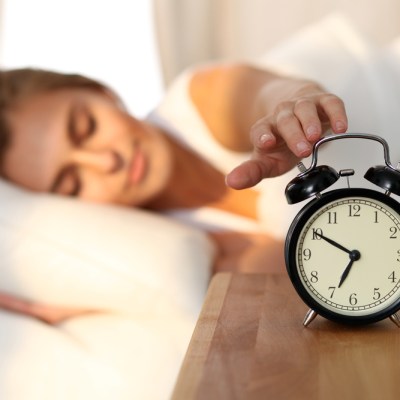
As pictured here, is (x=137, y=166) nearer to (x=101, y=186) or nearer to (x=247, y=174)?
(x=101, y=186)

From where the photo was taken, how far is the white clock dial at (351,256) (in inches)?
40.5

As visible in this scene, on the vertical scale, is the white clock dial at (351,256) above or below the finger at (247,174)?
below

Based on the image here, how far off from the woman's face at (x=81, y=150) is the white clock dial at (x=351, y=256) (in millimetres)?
1113

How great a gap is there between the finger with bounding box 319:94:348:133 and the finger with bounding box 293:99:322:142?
0.05 feet

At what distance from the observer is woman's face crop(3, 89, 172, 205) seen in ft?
6.89

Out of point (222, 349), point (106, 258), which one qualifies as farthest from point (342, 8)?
point (222, 349)

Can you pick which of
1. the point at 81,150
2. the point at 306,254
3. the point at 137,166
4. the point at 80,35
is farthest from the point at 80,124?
the point at 306,254

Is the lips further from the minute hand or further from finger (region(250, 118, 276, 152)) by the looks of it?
the minute hand

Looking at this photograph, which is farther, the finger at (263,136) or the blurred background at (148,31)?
the blurred background at (148,31)

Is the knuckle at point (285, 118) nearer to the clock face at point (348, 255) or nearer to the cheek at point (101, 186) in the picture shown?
the clock face at point (348, 255)

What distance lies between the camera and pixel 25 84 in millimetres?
2199

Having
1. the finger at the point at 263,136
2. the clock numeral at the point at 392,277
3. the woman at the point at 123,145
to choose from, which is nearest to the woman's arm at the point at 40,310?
the woman at the point at 123,145

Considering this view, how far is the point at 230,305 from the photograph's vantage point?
1.15 metres

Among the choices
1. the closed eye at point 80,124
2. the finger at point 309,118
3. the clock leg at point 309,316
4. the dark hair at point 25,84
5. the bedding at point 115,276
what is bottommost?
the bedding at point 115,276
